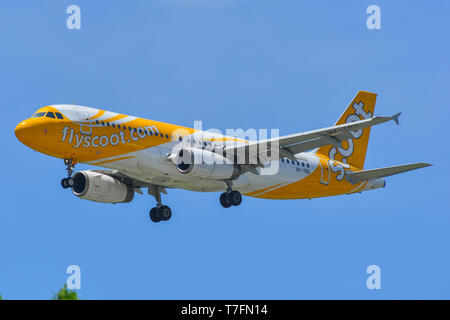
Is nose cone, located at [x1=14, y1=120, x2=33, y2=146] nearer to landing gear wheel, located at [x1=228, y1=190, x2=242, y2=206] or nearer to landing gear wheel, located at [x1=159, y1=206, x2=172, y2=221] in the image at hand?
landing gear wheel, located at [x1=159, y1=206, x2=172, y2=221]

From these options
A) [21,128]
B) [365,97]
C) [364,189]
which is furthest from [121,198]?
[365,97]

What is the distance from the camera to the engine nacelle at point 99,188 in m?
53.7

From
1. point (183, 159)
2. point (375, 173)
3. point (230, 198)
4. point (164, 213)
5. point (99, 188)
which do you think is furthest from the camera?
point (375, 173)

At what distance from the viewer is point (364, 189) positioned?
5872 cm

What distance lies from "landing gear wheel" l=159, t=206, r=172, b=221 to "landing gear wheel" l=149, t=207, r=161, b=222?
211mm

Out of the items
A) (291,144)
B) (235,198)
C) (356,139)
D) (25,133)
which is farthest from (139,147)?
(356,139)

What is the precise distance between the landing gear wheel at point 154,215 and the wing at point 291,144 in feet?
20.7

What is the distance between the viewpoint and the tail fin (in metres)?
60.5

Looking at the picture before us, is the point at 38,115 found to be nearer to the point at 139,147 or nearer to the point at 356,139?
the point at 139,147

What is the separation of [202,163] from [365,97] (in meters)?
18.3

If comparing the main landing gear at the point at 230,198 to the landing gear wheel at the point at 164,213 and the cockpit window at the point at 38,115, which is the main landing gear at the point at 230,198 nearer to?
the landing gear wheel at the point at 164,213

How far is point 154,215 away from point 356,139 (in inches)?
634

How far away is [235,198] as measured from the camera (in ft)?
172
